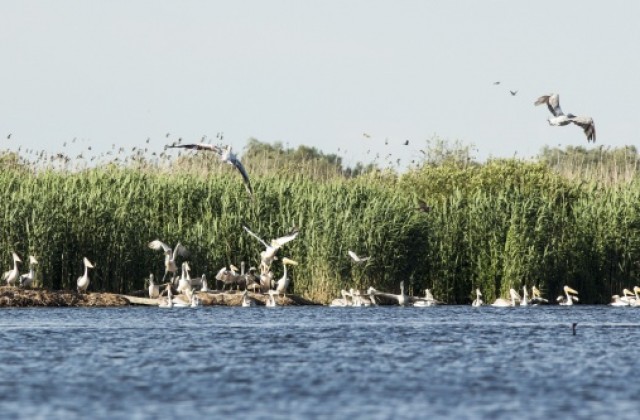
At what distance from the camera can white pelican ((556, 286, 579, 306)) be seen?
45300 mm

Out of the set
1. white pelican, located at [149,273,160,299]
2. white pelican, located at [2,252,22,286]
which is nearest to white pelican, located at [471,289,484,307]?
white pelican, located at [149,273,160,299]

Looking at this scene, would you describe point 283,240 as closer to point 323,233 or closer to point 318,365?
point 323,233

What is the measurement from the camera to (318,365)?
25922 millimetres

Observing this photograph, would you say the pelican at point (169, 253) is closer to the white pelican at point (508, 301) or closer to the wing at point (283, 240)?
the wing at point (283, 240)

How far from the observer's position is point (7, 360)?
2670 cm

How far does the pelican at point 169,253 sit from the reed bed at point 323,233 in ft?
3.75

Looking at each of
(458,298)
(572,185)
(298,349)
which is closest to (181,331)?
(298,349)

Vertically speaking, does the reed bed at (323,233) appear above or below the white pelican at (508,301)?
above

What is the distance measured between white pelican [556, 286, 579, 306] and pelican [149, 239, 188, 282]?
11.1m

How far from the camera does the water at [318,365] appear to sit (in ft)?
66.1

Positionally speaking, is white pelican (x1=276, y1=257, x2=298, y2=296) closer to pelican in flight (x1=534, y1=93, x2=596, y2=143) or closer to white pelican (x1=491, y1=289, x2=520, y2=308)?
white pelican (x1=491, y1=289, x2=520, y2=308)

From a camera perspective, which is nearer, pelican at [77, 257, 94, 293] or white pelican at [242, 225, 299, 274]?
pelican at [77, 257, 94, 293]

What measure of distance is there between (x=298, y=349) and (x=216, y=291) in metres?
16.7

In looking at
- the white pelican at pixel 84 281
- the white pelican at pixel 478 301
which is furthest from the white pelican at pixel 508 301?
the white pelican at pixel 84 281
